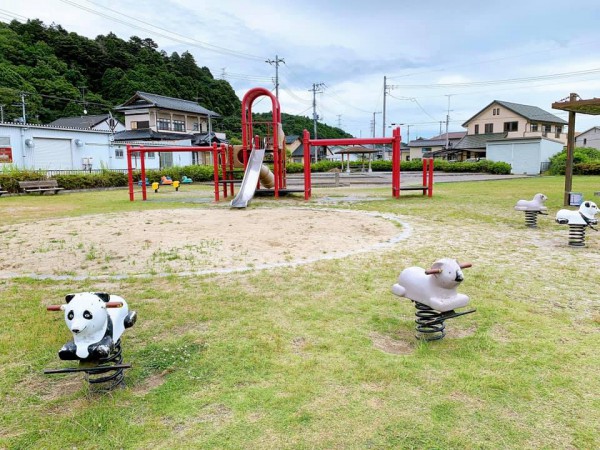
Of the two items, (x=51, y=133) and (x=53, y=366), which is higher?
(x=51, y=133)

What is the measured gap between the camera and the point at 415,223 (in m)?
7.86

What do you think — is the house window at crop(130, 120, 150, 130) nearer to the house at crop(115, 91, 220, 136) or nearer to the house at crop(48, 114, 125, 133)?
the house at crop(115, 91, 220, 136)

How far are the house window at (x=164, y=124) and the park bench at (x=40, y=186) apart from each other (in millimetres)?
22796

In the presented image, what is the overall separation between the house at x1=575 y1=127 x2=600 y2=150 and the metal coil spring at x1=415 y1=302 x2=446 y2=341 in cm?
5256

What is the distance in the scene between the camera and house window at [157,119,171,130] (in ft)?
127

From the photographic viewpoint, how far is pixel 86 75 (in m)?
43.8

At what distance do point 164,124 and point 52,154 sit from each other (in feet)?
62.6

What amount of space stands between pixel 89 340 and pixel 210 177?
2314 centimetres

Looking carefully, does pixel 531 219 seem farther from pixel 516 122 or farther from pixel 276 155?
pixel 516 122

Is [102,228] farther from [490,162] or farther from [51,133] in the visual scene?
[490,162]

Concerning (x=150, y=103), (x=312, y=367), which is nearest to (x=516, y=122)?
(x=150, y=103)

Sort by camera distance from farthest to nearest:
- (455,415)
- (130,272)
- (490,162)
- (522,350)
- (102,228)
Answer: (490,162)
(102,228)
(130,272)
(522,350)
(455,415)

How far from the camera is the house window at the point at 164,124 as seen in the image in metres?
38.6

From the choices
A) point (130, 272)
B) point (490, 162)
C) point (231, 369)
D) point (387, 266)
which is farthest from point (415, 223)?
point (490, 162)
